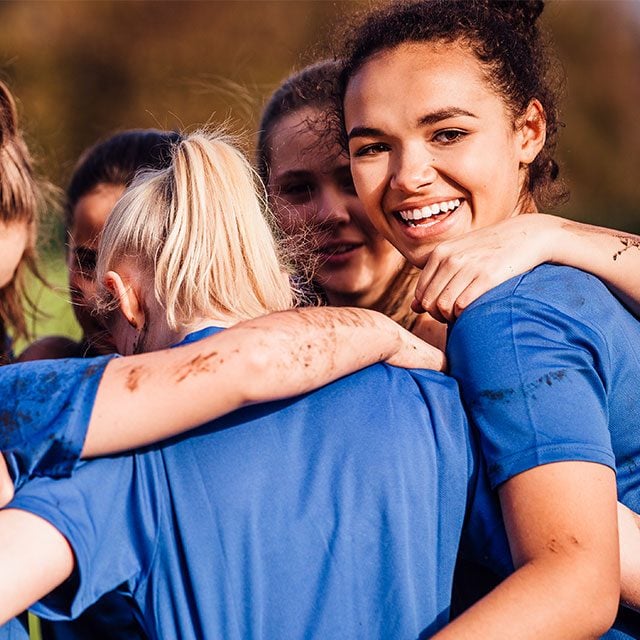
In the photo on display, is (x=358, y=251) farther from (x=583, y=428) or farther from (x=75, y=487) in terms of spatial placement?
(x=75, y=487)

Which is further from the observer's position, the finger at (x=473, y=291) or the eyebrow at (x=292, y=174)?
the eyebrow at (x=292, y=174)

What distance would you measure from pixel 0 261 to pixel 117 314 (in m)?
1.17

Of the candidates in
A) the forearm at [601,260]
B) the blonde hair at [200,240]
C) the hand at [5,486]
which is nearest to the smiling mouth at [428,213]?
the forearm at [601,260]

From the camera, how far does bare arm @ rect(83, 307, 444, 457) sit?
1854 mm

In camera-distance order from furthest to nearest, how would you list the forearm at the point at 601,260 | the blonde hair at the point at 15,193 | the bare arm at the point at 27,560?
the blonde hair at the point at 15,193
the forearm at the point at 601,260
the bare arm at the point at 27,560

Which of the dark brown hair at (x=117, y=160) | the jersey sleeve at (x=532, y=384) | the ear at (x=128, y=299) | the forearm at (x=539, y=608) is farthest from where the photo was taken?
the dark brown hair at (x=117, y=160)

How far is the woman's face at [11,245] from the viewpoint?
3.46 meters

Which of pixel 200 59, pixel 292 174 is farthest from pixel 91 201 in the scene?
pixel 200 59

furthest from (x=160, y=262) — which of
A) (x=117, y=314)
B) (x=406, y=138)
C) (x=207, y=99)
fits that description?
(x=207, y=99)

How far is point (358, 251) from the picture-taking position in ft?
11.9

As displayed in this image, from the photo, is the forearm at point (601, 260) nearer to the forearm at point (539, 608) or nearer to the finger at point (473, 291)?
the finger at point (473, 291)

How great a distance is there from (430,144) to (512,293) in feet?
2.34

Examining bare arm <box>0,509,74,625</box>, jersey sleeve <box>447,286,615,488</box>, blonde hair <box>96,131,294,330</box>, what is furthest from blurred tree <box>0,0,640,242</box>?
bare arm <box>0,509,74,625</box>

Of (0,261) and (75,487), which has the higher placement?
(0,261)
